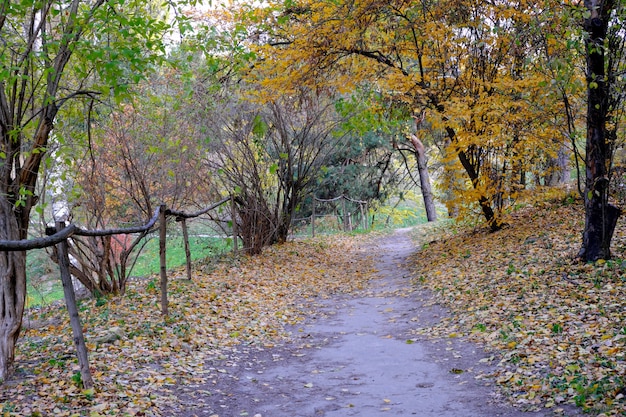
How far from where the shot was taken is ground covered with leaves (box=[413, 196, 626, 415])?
457 centimetres

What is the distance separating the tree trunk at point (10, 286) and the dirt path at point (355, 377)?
1670 millimetres

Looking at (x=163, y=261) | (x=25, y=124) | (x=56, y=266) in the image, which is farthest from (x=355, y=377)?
(x=56, y=266)

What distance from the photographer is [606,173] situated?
780 centimetres

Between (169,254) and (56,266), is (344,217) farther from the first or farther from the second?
(56,266)

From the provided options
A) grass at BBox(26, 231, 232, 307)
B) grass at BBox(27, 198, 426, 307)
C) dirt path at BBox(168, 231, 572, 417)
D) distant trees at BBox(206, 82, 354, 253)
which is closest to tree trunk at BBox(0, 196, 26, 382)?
dirt path at BBox(168, 231, 572, 417)

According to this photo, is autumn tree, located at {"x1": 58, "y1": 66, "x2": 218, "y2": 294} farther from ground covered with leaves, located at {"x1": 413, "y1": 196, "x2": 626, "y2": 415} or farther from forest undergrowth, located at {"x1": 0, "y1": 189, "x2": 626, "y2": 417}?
ground covered with leaves, located at {"x1": 413, "y1": 196, "x2": 626, "y2": 415}

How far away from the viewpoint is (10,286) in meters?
5.38

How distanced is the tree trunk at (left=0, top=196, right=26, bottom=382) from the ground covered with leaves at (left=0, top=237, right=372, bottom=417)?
0.34 meters

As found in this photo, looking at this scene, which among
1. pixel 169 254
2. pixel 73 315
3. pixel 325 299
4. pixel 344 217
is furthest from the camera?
pixel 169 254

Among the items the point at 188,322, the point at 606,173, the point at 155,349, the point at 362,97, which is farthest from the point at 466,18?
the point at 155,349

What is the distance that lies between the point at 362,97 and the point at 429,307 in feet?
20.0

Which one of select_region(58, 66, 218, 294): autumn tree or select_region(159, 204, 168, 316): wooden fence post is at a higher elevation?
select_region(58, 66, 218, 294): autumn tree

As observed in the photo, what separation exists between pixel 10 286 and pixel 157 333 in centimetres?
178

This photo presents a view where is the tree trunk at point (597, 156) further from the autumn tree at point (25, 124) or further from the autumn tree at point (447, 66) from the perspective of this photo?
the autumn tree at point (25, 124)
